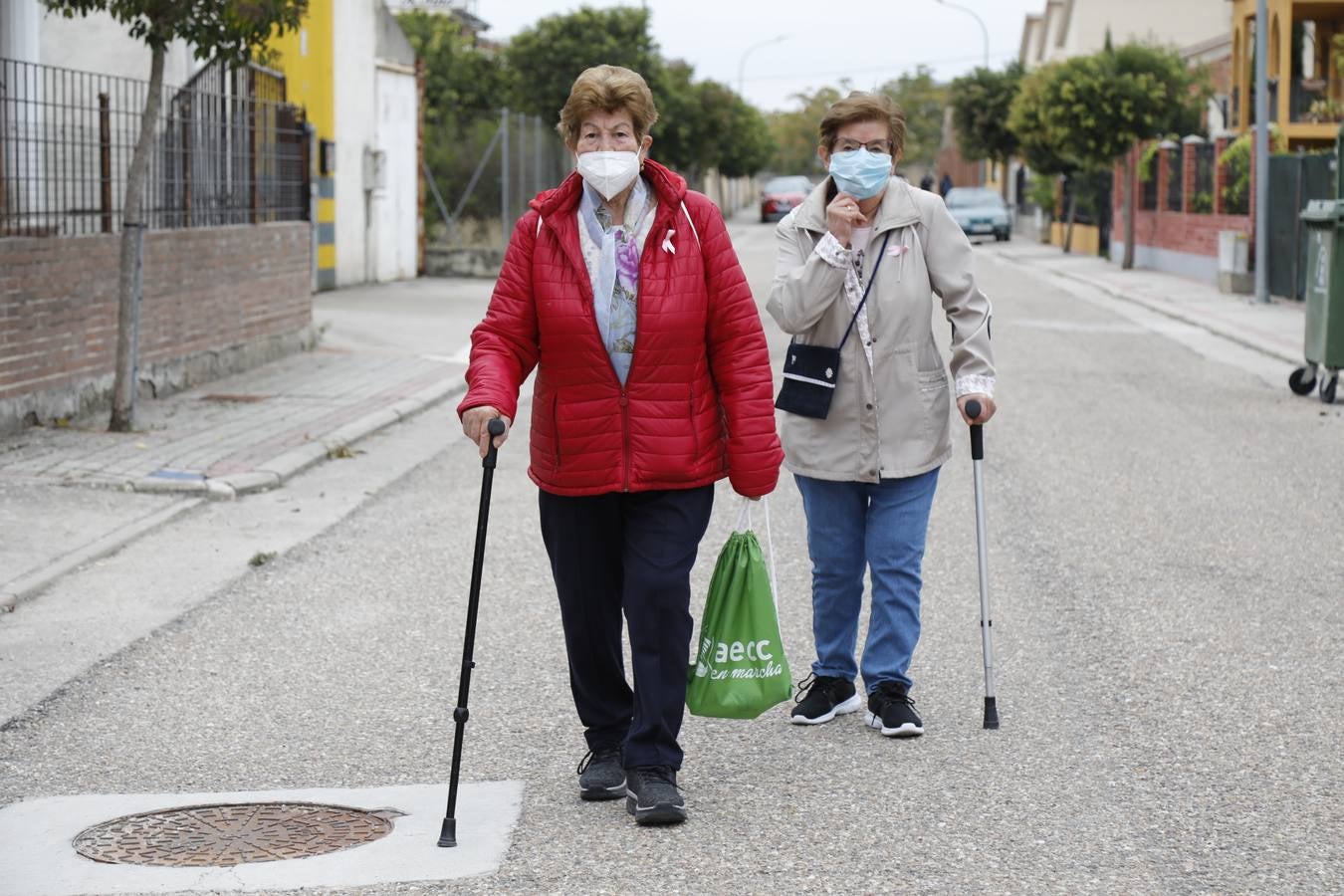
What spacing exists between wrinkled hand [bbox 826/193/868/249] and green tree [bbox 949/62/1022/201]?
159 feet

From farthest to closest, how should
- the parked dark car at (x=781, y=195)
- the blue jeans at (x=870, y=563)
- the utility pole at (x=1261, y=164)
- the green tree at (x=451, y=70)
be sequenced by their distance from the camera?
the parked dark car at (x=781, y=195), the green tree at (x=451, y=70), the utility pole at (x=1261, y=164), the blue jeans at (x=870, y=563)

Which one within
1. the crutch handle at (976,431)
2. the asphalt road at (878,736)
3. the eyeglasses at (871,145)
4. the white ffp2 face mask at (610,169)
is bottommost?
the asphalt road at (878,736)

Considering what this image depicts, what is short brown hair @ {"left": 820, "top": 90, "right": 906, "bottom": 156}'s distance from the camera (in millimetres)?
5020

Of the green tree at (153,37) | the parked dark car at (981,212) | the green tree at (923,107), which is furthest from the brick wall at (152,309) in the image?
the green tree at (923,107)

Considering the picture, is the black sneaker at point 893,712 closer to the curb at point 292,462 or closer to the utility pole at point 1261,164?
the curb at point 292,462

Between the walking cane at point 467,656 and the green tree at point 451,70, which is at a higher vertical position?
the green tree at point 451,70

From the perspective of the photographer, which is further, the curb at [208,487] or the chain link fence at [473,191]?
the chain link fence at [473,191]

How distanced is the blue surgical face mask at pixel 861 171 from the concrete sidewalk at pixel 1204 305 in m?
A: 11.2

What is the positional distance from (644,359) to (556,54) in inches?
1449

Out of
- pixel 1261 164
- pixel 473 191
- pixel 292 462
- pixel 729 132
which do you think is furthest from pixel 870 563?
pixel 729 132

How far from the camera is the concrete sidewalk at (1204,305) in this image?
18.9 meters

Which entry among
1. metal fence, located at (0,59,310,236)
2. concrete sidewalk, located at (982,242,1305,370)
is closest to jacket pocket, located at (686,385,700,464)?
metal fence, located at (0,59,310,236)

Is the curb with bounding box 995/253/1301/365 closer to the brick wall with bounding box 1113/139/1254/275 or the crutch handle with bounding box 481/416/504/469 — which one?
the brick wall with bounding box 1113/139/1254/275

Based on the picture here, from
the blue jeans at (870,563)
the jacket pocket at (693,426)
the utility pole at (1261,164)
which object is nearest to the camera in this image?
the jacket pocket at (693,426)
